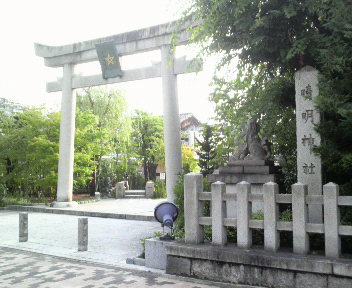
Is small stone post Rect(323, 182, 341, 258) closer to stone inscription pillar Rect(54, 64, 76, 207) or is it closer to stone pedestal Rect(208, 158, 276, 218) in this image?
stone pedestal Rect(208, 158, 276, 218)

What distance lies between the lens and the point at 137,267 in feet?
22.3

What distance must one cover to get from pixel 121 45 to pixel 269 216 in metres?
12.8

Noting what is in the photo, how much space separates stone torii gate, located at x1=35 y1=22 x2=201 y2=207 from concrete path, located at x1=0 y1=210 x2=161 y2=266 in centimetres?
269

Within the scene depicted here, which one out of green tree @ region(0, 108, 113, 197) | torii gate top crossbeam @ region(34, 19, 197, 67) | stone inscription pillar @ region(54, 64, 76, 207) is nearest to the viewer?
torii gate top crossbeam @ region(34, 19, 197, 67)

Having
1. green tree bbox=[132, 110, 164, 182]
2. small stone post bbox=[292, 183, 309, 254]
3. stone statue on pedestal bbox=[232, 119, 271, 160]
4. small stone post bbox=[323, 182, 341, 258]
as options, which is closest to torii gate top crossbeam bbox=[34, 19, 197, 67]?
stone statue on pedestal bbox=[232, 119, 271, 160]

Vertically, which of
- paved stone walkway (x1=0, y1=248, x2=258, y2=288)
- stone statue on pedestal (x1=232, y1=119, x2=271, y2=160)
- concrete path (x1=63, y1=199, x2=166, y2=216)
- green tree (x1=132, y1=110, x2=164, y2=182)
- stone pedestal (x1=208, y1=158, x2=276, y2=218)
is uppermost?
green tree (x1=132, y1=110, x2=164, y2=182)

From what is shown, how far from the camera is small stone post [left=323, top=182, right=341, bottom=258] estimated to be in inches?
197

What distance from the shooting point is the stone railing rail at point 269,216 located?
5.04m

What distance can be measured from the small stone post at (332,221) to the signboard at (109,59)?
12920 millimetres

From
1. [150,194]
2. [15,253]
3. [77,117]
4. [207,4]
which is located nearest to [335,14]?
[207,4]

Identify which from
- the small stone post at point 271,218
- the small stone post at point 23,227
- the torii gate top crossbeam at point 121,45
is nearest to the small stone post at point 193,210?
the small stone post at point 271,218

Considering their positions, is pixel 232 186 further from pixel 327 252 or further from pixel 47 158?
pixel 47 158

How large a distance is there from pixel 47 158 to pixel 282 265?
15822 millimetres

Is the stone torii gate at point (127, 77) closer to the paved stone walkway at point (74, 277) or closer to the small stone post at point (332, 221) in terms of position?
the paved stone walkway at point (74, 277)
